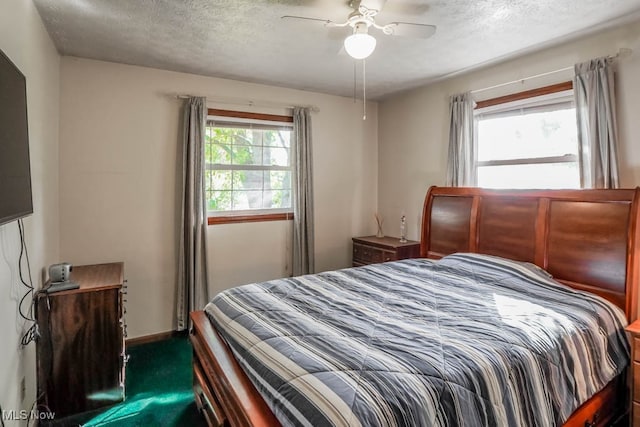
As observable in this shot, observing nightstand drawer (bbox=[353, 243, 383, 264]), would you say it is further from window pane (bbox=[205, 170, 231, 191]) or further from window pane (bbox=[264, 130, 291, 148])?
window pane (bbox=[205, 170, 231, 191])

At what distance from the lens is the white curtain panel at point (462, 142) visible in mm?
3350

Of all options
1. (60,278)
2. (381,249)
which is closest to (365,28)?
(381,249)

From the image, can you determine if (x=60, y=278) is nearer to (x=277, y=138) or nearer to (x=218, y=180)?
(x=218, y=180)

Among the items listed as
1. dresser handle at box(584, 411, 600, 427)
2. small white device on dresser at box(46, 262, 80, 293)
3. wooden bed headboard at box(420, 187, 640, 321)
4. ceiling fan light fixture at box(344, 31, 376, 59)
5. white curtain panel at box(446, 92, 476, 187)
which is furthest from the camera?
white curtain panel at box(446, 92, 476, 187)

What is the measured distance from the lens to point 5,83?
4.43 ft

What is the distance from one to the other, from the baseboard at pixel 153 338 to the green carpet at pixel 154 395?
6 centimetres

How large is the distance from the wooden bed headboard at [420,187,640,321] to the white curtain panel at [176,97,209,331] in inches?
91.7

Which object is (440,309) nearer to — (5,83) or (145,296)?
(5,83)

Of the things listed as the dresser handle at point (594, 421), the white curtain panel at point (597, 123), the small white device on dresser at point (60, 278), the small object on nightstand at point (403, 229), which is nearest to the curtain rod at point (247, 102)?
the small object on nightstand at point (403, 229)

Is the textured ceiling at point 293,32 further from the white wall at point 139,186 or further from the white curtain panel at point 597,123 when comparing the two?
the white curtain panel at point 597,123

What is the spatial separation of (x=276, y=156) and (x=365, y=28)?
2.07 m

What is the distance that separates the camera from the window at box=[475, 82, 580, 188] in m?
2.74

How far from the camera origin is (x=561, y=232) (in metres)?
2.47

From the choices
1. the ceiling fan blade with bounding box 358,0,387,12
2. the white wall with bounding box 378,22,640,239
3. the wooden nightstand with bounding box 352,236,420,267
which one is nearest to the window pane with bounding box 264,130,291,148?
the white wall with bounding box 378,22,640,239
